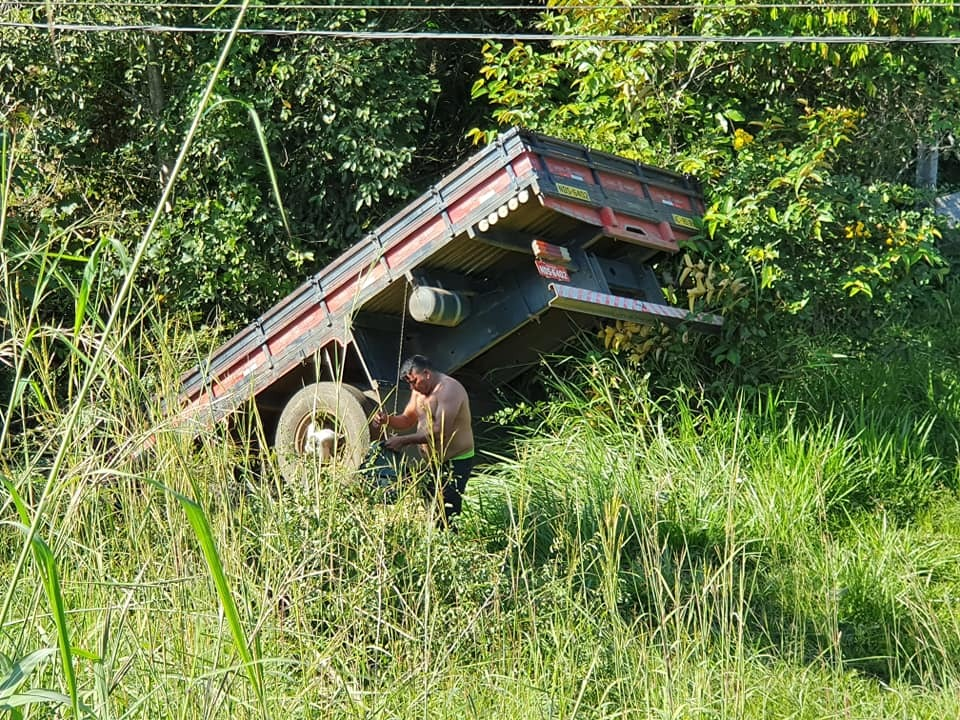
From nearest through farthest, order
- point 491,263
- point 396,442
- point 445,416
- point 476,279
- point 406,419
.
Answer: point 396,442 → point 445,416 → point 406,419 → point 491,263 → point 476,279

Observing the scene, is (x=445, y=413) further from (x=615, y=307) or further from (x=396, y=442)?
(x=615, y=307)

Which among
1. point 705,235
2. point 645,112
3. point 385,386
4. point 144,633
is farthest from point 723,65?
point 144,633

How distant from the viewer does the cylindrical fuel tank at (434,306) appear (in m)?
8.99

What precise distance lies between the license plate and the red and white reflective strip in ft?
0.26

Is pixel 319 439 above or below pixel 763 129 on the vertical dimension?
below

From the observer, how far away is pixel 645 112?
1160cm

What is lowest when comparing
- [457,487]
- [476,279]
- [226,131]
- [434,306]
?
[457,487]

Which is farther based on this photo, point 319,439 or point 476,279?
point 476,279

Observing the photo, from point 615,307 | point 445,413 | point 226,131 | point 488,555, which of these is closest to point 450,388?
point 445,413

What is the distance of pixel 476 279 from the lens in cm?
972

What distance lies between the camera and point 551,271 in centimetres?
915

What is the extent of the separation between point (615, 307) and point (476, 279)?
1.07m

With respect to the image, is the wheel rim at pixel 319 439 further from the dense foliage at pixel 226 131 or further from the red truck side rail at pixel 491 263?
the dense foliage at pixel 226 131

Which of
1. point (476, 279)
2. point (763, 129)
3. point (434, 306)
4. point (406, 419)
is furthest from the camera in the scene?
point (763, 129)
